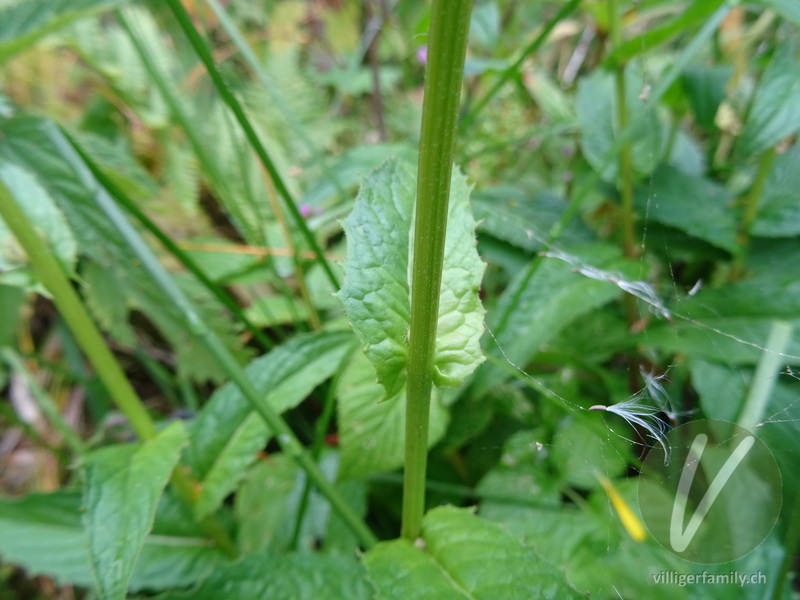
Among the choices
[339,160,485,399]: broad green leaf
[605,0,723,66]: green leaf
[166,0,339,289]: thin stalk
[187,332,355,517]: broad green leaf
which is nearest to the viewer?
[339,160,485,399]: broad green leaf

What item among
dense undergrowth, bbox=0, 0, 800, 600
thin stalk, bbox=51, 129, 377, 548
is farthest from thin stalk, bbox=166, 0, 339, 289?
thin stalk, bbox=51, 129, 377, 548

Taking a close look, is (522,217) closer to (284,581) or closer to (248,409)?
(248,409)

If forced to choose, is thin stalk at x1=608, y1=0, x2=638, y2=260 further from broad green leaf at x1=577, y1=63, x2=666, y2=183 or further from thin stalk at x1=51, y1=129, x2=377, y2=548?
thin stalk at x1=51, y1=129, x2=377, y2=548

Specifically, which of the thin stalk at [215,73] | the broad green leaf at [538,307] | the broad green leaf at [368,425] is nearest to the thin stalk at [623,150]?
the broad green leaf at [538,307]

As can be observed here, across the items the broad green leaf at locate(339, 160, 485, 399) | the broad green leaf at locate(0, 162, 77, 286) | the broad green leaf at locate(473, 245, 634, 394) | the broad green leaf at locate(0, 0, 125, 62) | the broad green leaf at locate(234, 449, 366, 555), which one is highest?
the broad green leaf at locate(0, 0, 125, 62)

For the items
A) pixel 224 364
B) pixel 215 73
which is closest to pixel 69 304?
pixel 224 364

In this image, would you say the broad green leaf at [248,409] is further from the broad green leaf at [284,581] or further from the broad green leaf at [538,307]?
the broad green leaf at [538,307]

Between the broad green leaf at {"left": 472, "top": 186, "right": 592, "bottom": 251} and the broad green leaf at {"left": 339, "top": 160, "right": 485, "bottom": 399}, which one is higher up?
the broad green leaf at {"left": 339, "top": 160, "right": 485, "bottom": 399}
